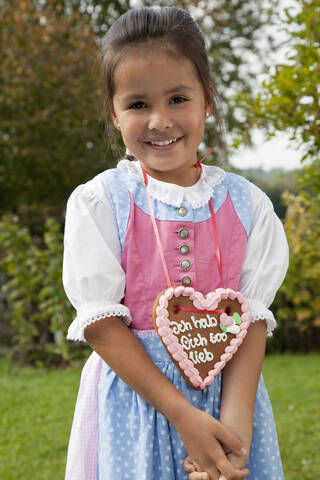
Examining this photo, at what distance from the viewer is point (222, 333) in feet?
4.25

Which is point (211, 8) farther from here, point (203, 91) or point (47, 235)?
point (203, 91)

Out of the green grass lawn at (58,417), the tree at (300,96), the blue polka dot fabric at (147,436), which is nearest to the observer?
the blue polka dot fabric at (147,436)

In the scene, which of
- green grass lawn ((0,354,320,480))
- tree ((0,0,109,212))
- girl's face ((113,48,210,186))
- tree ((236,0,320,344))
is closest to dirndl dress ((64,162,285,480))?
girl's face ((113,48,210,186))

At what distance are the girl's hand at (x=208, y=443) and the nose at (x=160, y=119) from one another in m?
0.63

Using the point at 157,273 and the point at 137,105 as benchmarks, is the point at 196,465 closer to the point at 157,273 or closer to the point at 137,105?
the point at 157,273

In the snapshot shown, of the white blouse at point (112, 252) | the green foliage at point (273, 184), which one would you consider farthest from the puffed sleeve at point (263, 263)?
the green foliage at point (273, 184)

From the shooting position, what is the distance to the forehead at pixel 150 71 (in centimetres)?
129

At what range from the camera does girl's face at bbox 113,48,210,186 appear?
130 cm

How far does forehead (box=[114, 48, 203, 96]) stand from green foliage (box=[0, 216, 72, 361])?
4.14m

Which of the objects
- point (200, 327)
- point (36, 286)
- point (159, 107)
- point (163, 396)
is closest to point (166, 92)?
point (159, 107)

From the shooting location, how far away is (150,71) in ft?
4.24

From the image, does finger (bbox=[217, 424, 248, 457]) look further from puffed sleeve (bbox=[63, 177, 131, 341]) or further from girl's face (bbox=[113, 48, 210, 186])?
girl's face (bbox=[113, 48, 210, 186])

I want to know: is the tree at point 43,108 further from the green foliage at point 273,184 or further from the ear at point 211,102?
the ear at point 211,102

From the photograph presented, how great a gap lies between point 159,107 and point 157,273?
0.39 meters
